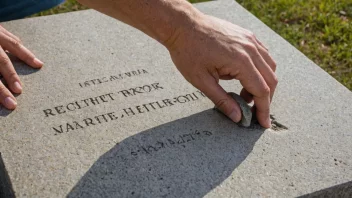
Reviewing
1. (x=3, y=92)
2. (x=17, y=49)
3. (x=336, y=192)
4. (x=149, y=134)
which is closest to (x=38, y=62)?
(x=17, y=49)

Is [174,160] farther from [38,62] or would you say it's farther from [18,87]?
[38,62]

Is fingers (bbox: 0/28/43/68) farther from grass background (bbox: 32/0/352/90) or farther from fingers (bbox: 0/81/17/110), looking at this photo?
grass background (bbox: 32/0/352/90)

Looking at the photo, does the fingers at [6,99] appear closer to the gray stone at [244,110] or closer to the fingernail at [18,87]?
the fingernail at [18,87]

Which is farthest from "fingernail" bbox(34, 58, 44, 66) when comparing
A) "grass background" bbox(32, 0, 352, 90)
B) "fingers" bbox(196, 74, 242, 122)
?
"grass background" bbox(32, 0, 352, 90)

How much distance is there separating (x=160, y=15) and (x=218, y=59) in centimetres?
30

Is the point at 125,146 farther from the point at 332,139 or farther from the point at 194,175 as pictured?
the point at 332,139

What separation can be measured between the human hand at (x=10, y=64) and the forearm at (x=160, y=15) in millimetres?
611

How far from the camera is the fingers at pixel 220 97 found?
1.99 meters

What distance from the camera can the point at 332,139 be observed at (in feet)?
7.19

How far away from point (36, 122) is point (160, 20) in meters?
0.70

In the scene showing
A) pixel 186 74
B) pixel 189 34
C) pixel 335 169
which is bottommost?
pixel 335 169

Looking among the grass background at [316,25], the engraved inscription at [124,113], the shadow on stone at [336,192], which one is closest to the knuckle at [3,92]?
the engraved inscription at [124,113]

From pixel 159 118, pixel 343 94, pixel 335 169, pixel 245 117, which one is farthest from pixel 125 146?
pixel 343 94

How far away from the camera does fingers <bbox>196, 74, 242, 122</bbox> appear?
6.52 feet
